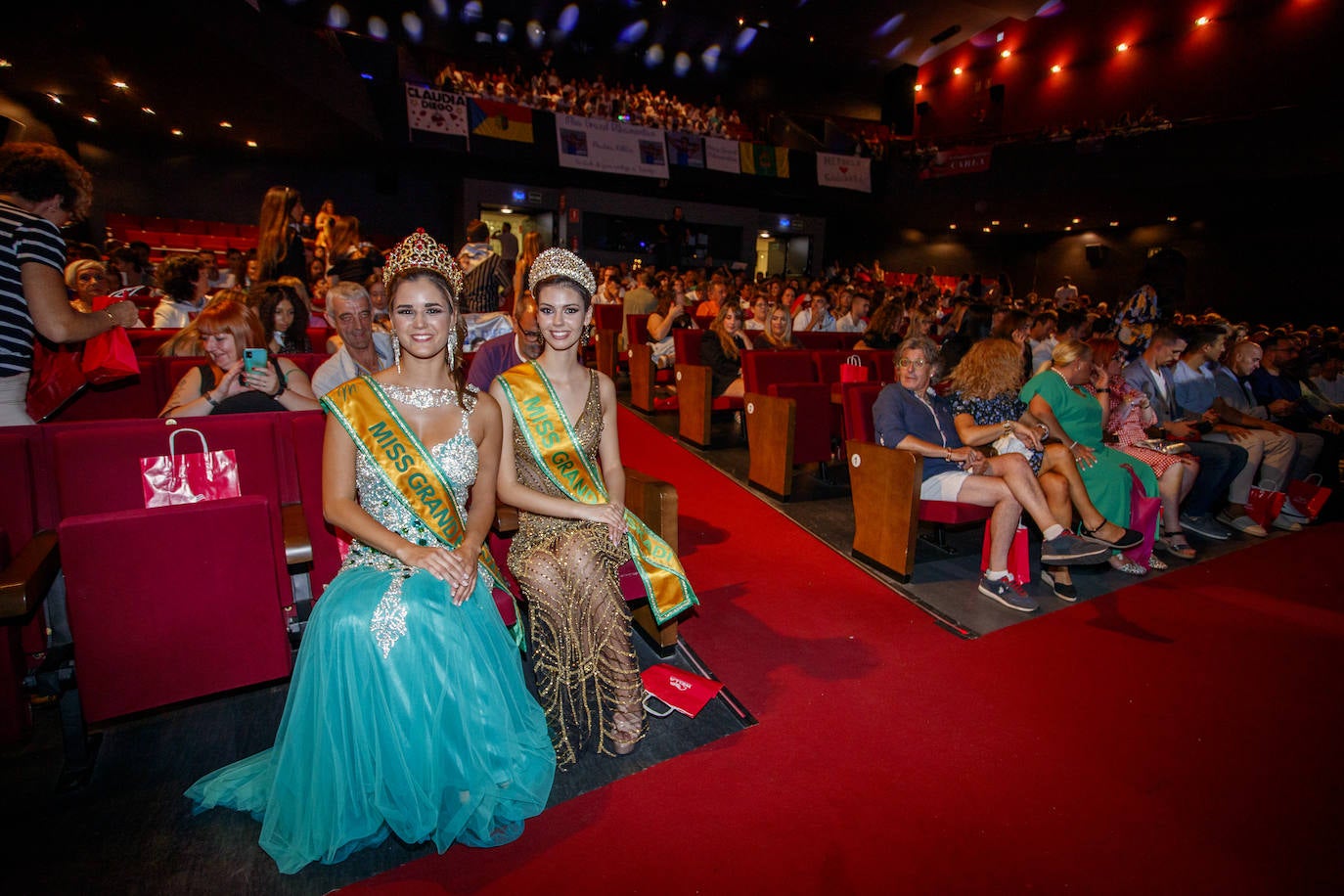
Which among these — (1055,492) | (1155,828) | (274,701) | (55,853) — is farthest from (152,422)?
(1055,492)

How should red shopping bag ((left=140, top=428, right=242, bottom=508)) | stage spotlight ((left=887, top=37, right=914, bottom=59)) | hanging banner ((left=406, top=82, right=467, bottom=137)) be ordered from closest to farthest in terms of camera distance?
red shopping bag ((left=140, top=428, right=242, bottom=508)) → hanging banner ((left=406, top=82, right=467, bottom=137)) → stage spotlight ((left=887, top=37, right=914, bottom=59))

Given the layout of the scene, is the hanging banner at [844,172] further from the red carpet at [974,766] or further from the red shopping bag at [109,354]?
the red shopping bag at [109,354]

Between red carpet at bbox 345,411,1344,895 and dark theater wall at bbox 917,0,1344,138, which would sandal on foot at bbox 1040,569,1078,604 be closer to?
red carpet at bbox 345,411,1344,895

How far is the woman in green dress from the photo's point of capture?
11.8 feet

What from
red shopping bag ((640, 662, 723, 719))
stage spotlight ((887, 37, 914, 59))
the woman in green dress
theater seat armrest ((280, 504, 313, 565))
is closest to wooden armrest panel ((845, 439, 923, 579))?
the woman in green dress

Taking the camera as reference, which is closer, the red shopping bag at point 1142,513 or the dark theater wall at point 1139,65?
the red shopping bag at point 1142,513

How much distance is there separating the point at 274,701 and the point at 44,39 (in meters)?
8.49

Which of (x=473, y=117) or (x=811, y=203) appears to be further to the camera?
(x=811, y=203)

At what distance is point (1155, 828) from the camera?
1862 mm

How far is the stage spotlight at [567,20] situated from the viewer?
1750cm

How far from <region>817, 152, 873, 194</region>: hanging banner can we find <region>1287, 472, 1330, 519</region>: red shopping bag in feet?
45.4

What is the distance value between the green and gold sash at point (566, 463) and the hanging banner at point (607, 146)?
12521 millimetres

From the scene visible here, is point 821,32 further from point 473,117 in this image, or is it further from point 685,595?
point 685,595

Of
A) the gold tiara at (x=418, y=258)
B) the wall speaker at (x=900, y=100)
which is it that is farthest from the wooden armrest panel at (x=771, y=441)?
the wall speaker at (x=900, y=100)
